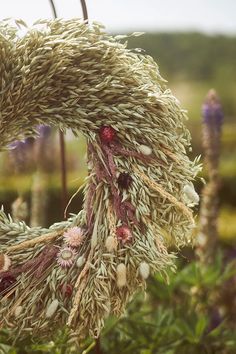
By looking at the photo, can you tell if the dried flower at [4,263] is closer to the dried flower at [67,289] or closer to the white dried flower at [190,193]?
the dried flower at [67,289]

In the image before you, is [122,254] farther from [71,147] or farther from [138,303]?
[71,147]

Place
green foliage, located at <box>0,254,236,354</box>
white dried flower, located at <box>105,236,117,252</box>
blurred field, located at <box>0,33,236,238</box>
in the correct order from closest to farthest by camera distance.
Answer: white dried flower, located at <box>105,236,117,252</box> → green foliage, located at <box>0,254,236,354</box> → blurred field, located at <box>0,33,236,238</box>

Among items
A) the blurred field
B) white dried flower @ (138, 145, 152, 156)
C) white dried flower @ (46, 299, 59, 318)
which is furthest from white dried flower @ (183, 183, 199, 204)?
the blurred field

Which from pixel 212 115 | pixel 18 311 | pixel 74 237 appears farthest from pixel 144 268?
pixel 212 115

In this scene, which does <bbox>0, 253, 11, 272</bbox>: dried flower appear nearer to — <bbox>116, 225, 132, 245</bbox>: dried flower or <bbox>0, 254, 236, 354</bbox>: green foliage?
<bbox>116, 225, 132, 245</bbox>: dried flower

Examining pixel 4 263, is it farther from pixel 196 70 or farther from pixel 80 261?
pixel 196 70

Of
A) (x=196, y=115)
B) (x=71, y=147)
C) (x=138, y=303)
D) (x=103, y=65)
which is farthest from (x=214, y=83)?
(x=103, y=65)

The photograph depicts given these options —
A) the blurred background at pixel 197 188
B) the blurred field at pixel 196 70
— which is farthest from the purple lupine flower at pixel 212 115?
the blurred field at pixel 196 70
